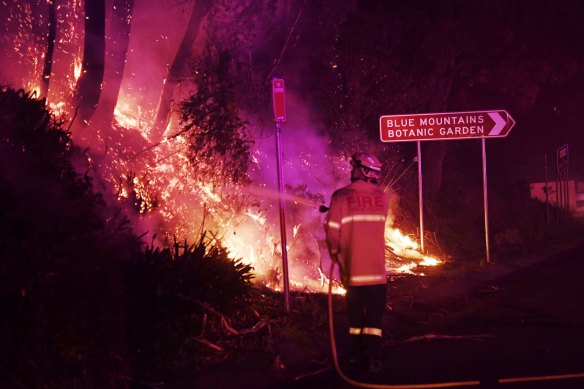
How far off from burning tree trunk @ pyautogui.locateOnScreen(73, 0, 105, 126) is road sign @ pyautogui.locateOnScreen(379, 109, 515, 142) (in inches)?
209

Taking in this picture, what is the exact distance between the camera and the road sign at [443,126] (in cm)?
1253

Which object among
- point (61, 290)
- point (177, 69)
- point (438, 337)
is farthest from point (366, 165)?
point (177, 69)

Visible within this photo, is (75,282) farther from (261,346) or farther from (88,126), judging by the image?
(88,126)

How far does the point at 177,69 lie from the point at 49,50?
219 centimetres

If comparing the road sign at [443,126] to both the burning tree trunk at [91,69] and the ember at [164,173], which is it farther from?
the burning tree trunk at [91,69]

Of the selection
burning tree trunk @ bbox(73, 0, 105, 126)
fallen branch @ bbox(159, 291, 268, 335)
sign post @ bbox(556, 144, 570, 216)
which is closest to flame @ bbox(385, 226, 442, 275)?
fallen branch @ bbox(159, 291, 268, 335)

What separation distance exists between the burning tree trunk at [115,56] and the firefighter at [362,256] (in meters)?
4.88

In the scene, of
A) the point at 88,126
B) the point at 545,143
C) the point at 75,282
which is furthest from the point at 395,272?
the point at 545,143

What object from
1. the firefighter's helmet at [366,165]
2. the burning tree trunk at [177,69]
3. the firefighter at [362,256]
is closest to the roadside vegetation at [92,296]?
the firefighter at [362,256]

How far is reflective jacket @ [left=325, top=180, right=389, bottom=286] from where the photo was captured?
636 cm

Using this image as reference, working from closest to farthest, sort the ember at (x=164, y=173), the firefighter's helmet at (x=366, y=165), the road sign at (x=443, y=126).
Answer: the firefighter's helmet at (x=366, y=165)
the ember at (x=164, y=173)
the road sign at (x=443, y=126)

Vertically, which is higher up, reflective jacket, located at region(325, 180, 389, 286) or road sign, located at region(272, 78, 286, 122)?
road sign, located at region(272, 78, 286, 122)

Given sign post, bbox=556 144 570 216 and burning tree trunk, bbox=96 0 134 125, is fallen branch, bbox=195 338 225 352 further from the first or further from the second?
sign post, bbox=556 144 570 216

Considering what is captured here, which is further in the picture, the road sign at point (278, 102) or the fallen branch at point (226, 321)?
→ the road sign at point (278, 102)
